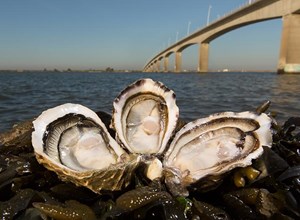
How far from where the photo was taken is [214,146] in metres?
1.74

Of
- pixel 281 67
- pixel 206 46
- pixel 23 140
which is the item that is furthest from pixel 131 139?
pixel 206 46

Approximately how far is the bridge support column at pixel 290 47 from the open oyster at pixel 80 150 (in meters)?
35.0

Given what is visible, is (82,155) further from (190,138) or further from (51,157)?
(190,138)

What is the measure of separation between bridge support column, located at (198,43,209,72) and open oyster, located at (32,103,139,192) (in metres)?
50.9

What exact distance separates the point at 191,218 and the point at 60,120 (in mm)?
903

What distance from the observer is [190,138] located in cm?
180

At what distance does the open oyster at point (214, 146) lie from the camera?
1.53 meters

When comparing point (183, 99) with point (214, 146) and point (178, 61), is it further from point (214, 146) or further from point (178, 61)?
point (178, 61)

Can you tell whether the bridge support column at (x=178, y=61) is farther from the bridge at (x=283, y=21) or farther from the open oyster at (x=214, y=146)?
the open oyster at (x=214, y=146)

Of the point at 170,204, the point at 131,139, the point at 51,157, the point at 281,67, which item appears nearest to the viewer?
the point at 170,204

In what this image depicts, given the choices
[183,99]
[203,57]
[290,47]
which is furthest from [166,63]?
[183,99]

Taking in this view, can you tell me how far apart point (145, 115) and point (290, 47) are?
35.9 metres

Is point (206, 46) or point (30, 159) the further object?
point (206, 46)

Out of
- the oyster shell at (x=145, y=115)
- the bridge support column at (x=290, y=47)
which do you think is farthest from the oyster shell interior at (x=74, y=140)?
the bridge support column at (x=290, y=47)
